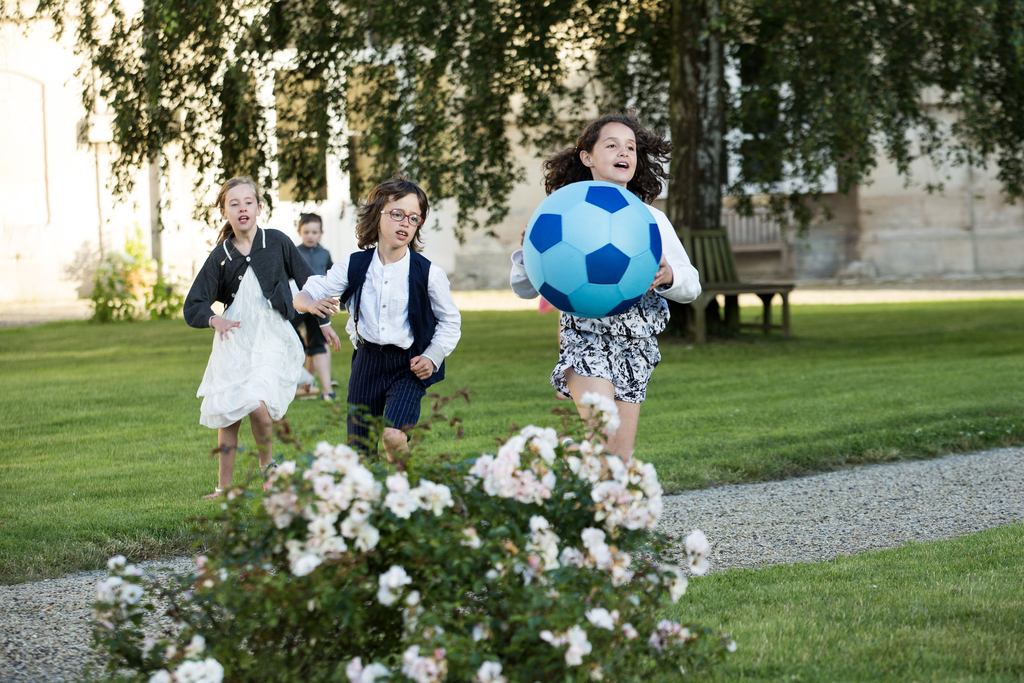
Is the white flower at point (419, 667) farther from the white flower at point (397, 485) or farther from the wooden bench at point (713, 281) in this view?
the wooden bench at point (713, 281)

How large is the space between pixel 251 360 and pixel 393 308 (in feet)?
4.44

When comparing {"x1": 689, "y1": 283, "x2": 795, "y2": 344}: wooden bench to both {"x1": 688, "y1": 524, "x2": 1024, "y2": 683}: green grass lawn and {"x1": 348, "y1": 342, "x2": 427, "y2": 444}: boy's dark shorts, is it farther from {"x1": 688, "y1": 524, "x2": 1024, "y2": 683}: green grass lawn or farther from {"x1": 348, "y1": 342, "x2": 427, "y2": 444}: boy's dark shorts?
{"x1": 688, "y1": 524, "x2": 1024, "y2": 683}: green grass lawn

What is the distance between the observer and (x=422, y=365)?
4223mm

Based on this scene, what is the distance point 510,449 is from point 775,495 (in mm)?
3275

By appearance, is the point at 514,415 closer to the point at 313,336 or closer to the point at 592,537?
the point at 313,336

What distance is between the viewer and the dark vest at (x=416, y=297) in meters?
4.31

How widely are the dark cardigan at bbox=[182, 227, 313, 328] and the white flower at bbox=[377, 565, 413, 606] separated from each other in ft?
11.2

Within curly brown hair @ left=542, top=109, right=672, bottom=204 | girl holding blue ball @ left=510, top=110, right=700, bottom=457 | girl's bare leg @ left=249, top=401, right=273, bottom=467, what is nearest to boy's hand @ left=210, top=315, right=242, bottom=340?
girl's bare leg @ left=249, top=401, right=273, bottom=467

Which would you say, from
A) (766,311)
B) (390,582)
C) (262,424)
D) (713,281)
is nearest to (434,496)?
(390,582)

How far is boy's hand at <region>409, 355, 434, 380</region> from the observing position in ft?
13.8

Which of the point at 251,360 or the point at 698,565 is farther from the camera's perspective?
the point at 251,360

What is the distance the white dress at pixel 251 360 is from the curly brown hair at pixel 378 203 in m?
1.04

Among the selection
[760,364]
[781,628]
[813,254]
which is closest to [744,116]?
[760,364]

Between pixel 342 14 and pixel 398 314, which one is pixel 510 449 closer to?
pixel 398 314
